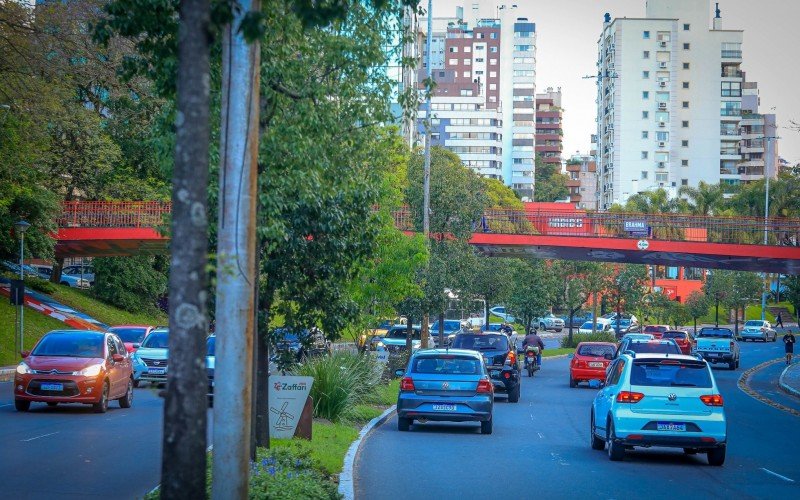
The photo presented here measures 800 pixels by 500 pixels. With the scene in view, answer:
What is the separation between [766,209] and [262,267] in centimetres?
8849

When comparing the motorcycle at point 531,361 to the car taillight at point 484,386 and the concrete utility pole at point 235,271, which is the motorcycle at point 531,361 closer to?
the car taillight at point 484,386

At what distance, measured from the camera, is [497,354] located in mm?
30328

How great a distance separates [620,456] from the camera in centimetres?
1781

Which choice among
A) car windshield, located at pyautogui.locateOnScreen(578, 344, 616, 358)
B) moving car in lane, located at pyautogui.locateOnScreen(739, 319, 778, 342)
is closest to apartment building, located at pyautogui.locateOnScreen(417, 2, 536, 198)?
moving car in lane, located at pyautogui.locateOnScreen(739, 319, 778, 342)

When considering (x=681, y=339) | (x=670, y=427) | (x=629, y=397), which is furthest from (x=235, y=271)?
(x=681, y=339)

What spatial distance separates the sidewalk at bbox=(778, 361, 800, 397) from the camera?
3893cm

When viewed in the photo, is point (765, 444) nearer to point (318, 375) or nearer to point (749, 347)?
point (318, 375)

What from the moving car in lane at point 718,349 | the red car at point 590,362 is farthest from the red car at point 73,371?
the moving car in lane at point 718,349

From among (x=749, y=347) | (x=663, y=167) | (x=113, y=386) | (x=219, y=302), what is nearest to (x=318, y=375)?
(x=113, y=386)

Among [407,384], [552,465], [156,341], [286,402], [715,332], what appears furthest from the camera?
[715,332]

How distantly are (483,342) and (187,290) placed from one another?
2466 cm

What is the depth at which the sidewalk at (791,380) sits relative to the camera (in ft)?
128

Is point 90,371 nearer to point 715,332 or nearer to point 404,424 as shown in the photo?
point 404,424

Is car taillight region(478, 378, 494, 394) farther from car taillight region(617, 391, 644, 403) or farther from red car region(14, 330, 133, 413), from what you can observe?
red car region(14, 330, 133, 413)
